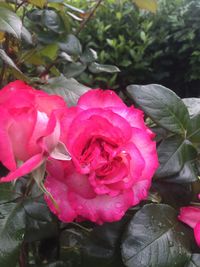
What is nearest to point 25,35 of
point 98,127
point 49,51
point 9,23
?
point 49,51

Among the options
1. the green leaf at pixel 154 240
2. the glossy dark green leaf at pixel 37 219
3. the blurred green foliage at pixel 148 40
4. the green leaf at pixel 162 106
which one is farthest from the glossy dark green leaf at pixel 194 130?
the blurred green foliage at pixel 148 40

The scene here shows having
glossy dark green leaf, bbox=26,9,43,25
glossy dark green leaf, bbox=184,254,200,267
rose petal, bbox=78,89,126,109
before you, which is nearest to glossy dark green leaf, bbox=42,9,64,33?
glossy dark green leaf, bbox=26,9,43,25

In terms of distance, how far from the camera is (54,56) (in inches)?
40.4

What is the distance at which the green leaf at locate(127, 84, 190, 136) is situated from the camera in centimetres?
63

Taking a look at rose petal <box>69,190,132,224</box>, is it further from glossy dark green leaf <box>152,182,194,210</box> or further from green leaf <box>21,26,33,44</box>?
green leaf <box>21,26,33,44</box>

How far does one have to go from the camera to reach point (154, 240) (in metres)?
0.55

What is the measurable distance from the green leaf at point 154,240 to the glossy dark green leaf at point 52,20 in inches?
21.8

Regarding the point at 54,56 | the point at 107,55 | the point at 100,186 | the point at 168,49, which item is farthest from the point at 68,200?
the point at 168,49

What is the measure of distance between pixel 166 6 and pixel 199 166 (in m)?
3.03

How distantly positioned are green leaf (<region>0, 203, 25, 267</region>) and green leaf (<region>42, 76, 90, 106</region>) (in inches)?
7.6

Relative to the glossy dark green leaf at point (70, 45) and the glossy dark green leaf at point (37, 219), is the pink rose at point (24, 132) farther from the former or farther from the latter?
the glossy dark green leaf at point (70, 45)

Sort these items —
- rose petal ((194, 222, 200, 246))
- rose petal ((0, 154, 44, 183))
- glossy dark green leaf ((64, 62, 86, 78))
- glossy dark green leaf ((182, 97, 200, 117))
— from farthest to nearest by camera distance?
glossy dark green leaf ((64, 62, 86, 78)), glossy dark green leaf ((182, 97, 200, 117)), rose petal ((194, 222, 200, 246)), rose petal ((0, 154, 44, 183))

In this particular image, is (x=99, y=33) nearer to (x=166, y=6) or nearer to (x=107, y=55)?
(x=107, y=55)

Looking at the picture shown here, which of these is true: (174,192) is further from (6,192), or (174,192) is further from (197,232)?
(6,192)
